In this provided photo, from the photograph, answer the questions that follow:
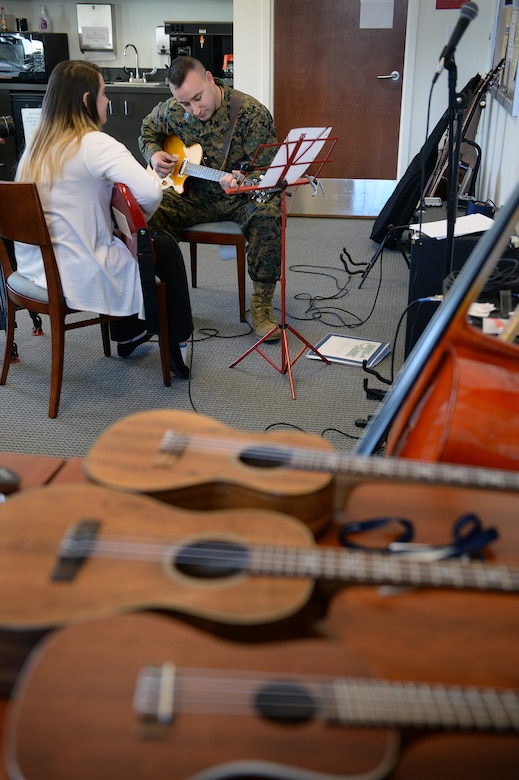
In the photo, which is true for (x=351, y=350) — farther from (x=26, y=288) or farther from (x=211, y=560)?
(x=211, y=560)

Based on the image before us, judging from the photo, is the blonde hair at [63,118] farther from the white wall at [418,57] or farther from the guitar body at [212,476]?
the white wall at [418,57]

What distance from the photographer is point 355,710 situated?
521 mm

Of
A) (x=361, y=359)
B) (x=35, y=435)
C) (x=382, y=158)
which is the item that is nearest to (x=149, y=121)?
(x=361, y=359)

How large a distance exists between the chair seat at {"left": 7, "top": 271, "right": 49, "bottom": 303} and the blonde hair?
0.36 metres

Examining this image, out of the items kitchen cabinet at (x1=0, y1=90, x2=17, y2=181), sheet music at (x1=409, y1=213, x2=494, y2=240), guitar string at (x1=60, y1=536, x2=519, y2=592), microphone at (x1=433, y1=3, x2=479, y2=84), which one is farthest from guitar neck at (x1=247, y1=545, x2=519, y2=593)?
kitchen cabinet at (x1=0, y1=90, x2=17, y2=181)

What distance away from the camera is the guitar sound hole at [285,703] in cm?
52

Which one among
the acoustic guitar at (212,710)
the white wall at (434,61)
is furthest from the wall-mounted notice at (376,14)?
the acoustic guitar at (212,710)

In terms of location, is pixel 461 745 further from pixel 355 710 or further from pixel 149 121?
pixel 149 121

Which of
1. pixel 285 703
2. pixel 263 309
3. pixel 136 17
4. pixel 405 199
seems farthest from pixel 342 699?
pixel 136 17

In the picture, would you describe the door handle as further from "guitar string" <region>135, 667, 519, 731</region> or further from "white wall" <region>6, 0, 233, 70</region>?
"guitar string" <region>135, 667, 519, 731</region>

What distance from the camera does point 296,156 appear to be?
2.47 metres

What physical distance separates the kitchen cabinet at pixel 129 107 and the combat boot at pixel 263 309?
3180mm

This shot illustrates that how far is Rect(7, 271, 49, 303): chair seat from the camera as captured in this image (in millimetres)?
2461

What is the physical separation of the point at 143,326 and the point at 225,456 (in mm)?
2191
